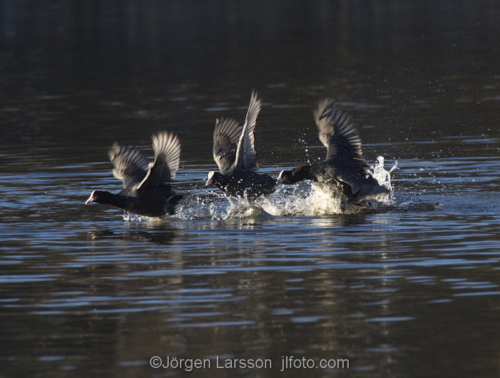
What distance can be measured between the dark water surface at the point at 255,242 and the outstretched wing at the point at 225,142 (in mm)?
594

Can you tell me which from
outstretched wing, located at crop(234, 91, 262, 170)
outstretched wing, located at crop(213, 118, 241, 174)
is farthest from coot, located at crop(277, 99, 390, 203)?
outstretched wing, located at crop(213, 118, 241, 174)

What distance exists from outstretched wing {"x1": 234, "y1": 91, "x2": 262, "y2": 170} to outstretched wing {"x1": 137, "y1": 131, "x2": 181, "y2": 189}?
0.90 meters

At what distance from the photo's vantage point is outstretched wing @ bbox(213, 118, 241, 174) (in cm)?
1560

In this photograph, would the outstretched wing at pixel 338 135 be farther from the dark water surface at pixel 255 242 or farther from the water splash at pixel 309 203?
the dark water surface at pixel 255 242

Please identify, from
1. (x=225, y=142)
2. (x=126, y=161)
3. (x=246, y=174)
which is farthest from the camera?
(x=225, y=142)

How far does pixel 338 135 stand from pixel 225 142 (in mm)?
1811

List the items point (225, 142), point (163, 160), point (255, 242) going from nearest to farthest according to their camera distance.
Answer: point (255, 242), point (163, 160), point (225, 142)

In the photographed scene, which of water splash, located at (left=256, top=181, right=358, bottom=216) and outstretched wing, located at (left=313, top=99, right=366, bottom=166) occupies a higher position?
outstretched wing, located at (left=313, top=99, right=366, bottom=166)

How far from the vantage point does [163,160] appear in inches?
562
